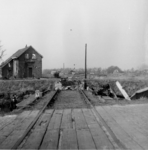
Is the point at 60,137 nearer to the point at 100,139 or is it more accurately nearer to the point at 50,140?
the point at 50,140

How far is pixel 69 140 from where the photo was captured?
329cm

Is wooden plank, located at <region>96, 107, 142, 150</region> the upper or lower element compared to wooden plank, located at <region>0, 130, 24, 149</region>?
upper

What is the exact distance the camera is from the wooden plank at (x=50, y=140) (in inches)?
119

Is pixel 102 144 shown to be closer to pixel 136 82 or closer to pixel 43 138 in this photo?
pixel 43 138

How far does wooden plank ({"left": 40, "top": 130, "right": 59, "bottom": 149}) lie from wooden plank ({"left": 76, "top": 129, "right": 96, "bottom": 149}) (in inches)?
16.8

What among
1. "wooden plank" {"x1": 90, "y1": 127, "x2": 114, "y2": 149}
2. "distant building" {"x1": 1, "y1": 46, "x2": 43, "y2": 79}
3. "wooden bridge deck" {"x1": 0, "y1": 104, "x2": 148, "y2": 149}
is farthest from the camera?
"distant building" {"x1": 1, "y1": 46, "x2": 43, "y2": 79}

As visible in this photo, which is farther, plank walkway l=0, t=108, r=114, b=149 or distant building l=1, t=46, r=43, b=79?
distant building l=1, t=46, r=43, b=79

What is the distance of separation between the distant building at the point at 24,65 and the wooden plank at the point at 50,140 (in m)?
33.8

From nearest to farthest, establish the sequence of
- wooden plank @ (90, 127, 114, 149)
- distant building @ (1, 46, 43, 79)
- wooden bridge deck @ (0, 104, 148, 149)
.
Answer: wooden plank @ (90, 127, 114, 149)
wooden bridge deck @ (0, 104, 148, 149)
distant building @ (1, 46, 43, 79)

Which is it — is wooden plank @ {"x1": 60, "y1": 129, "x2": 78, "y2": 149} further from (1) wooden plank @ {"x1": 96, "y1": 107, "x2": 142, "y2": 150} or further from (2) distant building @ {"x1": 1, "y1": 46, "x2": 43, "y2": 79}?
(2) distant building @ {"x1": 1, "y1": 46, "x2": 43, "y2": 79}

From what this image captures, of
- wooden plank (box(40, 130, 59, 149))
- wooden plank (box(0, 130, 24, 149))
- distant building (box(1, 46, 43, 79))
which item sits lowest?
wooden plank (box(0, 130, 24, 149))

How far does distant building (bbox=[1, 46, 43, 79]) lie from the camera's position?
3616 cm

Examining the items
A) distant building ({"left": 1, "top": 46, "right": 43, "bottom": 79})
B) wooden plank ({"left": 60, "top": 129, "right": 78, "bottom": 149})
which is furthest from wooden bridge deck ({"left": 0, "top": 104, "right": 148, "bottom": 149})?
distant building ({"left": 1, "top": 46, "right": 43, "bottom": 79})

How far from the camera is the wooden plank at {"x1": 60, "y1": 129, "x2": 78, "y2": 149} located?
302 centimetres
